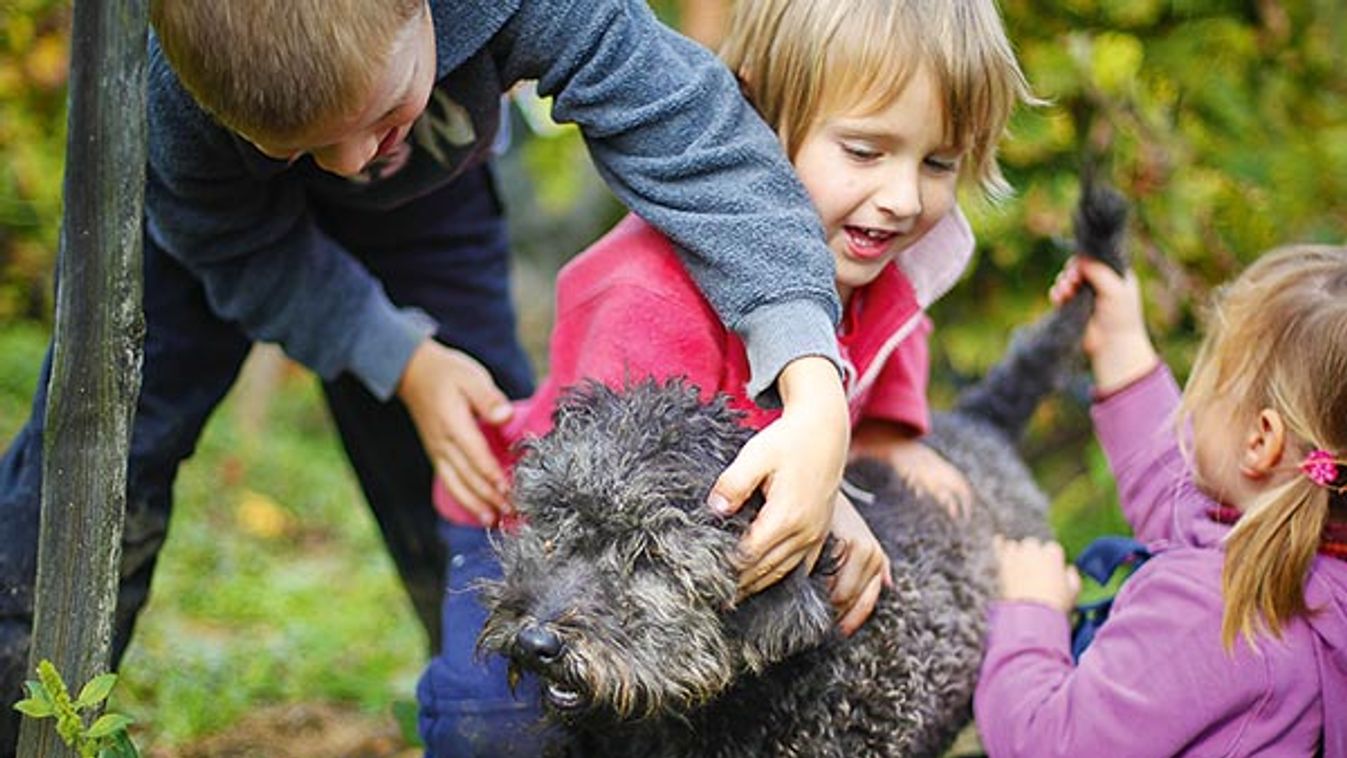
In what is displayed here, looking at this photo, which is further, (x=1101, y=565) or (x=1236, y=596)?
(x=1101, y=565)

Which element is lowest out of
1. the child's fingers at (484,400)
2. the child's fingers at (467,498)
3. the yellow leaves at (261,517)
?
the yellow leaves at (261,517)

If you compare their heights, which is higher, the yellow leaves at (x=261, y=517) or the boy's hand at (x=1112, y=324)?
the boy's hand at (x=1112, y=324)

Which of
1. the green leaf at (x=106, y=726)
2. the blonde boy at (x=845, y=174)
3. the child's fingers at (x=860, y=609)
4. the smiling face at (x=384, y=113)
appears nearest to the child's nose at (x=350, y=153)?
the smiling face at (x=384, y=113)

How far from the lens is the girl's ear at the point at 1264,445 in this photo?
118 inches

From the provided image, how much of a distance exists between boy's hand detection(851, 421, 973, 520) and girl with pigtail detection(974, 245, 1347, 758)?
0.26 m

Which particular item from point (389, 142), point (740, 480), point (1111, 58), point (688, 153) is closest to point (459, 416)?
point (389, 142)

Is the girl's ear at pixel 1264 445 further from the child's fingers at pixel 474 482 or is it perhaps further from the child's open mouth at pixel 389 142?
the child's open mouth at pixel 389 142

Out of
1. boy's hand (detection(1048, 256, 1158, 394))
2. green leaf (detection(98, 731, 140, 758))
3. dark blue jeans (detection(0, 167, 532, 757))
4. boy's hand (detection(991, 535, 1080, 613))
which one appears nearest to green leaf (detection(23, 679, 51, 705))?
green leaf (detection(98, 731, 140, 758))

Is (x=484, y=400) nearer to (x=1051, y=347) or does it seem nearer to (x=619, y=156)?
(x=619, y=156)

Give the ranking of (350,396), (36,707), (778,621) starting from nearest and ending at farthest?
1. (36,707)
2. (778,621)
3. (350,396)

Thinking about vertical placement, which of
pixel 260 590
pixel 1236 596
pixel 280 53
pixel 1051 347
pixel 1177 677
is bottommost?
pixel 260 590

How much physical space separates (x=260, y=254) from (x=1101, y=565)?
1895 mm

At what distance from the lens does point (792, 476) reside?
253 cm

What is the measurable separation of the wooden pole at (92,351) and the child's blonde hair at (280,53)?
14 centimetres
